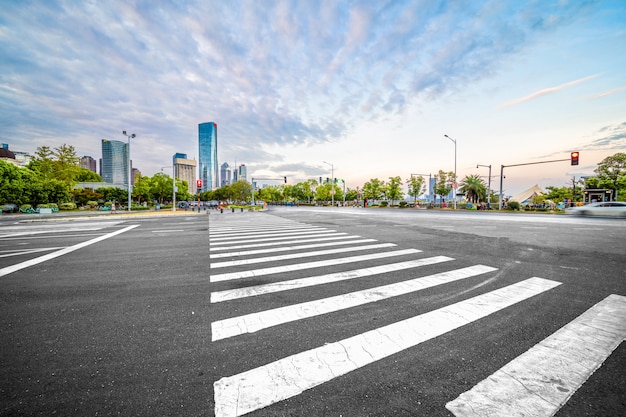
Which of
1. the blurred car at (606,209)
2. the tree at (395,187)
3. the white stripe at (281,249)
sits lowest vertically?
the white stripe at (281,249)

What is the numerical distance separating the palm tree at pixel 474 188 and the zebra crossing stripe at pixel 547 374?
76494 mm

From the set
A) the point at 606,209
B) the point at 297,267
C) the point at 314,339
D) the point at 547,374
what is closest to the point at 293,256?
the point at 297,267

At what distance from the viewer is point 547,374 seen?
6.94 ft

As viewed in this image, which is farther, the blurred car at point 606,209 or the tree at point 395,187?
the tree at point 395,187

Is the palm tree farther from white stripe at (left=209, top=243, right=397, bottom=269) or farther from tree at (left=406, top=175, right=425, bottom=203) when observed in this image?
white stripe at (left=209, top=243, right=397, bottom=269)

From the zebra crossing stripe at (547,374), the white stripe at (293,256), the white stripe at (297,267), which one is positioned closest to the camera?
the zebra crossing stripe at (547,374)

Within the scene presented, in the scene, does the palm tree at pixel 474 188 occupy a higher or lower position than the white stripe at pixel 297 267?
higher

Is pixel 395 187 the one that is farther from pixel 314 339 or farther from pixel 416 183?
pixel 314 339

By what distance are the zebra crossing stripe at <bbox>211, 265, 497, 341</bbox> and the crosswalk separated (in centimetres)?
1

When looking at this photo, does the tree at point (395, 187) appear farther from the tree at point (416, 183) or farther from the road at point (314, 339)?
the road at point (314, 339)

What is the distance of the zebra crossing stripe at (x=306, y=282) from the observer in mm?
3974

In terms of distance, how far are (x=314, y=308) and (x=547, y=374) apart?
238 centimetres

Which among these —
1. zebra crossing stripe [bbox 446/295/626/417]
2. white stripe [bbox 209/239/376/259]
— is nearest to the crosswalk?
zebra crossing stripe [bbox 446/295/626/417]

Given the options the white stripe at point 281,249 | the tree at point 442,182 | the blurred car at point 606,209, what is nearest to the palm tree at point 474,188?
the tree at point 442,182
